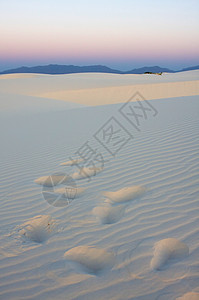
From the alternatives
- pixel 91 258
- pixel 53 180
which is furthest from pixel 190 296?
pixel 53 180

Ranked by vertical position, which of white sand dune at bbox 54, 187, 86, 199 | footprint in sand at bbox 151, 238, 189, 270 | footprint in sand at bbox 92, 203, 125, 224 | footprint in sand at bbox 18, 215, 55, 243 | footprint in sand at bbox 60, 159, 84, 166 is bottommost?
footprint in sand at bbox 18, 215, 55, 243

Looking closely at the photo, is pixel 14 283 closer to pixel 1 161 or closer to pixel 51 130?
pixel 1 161

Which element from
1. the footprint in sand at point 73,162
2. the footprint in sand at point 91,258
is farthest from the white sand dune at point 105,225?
the footprint in sand at point 73,162

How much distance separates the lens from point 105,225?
263 centimetres

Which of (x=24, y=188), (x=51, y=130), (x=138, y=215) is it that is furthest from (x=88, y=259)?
(x=51, y=130)

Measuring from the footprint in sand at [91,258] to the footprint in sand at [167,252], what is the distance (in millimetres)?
393

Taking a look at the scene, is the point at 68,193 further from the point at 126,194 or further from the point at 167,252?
the point at 167,252

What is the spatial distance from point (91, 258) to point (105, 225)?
19.2 inches

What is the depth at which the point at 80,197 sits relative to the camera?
3.27 meters

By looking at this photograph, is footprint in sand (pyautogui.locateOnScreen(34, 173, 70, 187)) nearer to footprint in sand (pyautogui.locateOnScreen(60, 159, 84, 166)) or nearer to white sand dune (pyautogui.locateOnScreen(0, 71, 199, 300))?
white sand dune (pyautogui.locateOnScreen(0, 71, 199, 300))

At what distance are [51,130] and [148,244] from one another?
17.3 ft

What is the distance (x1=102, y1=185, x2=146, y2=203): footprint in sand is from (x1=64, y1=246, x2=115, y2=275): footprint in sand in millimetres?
898

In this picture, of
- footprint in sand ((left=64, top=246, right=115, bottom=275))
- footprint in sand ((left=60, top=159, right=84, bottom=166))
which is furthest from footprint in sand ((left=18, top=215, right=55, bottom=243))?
footprint in sand ((left=60, top=159, right=84, bottom=166))

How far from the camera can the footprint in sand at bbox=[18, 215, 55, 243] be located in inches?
100
